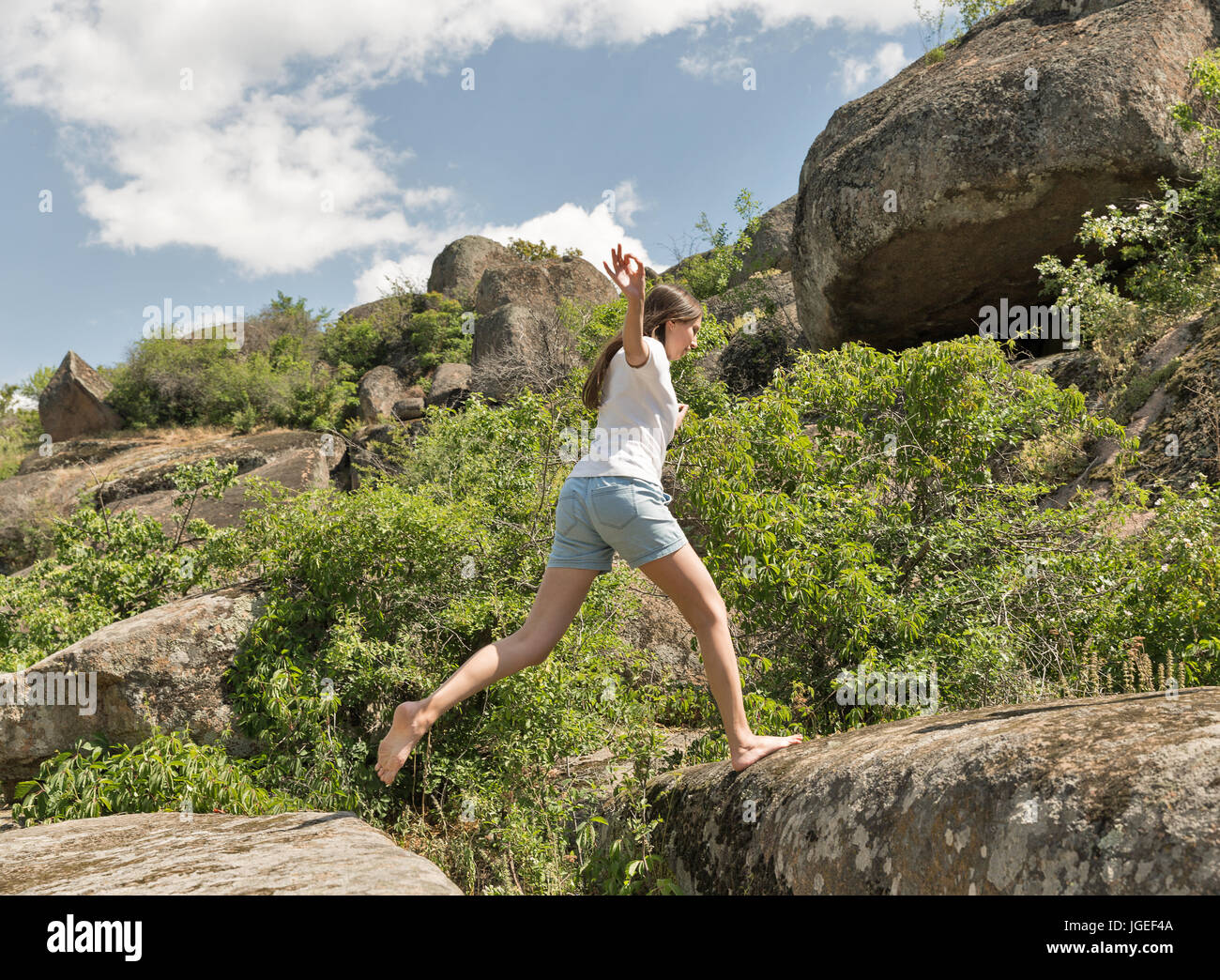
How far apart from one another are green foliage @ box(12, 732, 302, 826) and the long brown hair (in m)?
2.72

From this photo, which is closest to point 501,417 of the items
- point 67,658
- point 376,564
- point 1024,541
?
point 376,564

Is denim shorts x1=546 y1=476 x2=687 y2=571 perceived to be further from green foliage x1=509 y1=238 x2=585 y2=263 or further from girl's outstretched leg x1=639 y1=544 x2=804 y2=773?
green foliage x1=509 y1=238 x2=585 y2=263

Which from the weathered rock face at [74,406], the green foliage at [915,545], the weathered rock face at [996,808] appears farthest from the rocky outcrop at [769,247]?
the weathered rock face at [74,406]

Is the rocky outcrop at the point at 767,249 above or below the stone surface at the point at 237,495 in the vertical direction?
above

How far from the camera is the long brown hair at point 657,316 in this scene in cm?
320

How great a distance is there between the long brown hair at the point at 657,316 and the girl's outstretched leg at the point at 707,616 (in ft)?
2.23

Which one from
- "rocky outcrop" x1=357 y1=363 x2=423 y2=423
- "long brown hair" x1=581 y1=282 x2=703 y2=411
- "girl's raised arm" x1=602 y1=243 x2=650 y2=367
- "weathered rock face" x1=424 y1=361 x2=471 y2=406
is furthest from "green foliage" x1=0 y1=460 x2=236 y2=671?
"rocky outcrop" x1=357 y1=363 x2=423 y2=423

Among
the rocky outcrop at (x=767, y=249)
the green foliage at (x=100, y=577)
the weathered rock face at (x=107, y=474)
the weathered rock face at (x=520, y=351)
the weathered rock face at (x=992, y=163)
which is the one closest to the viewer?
the green foliage at (x=100, y=577)

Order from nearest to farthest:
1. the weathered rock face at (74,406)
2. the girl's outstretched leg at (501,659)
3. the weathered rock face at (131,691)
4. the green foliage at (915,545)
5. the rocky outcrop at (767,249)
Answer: the girl's outstretched leg at (501,659)
the green foliage at (915,545)
the weathered rock face at (131,691)
the rocky outcrop at (767,249)
the weathered rock face at (74,406)

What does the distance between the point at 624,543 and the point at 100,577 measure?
18.4 ft

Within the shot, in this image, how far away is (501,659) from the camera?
3.02 m

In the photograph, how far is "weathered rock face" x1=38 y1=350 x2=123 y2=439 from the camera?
26.4m

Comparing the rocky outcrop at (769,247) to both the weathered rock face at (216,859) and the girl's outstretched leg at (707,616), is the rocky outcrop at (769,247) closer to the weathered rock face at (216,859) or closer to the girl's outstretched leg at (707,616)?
the girl's outstretched leg at (707,616)
